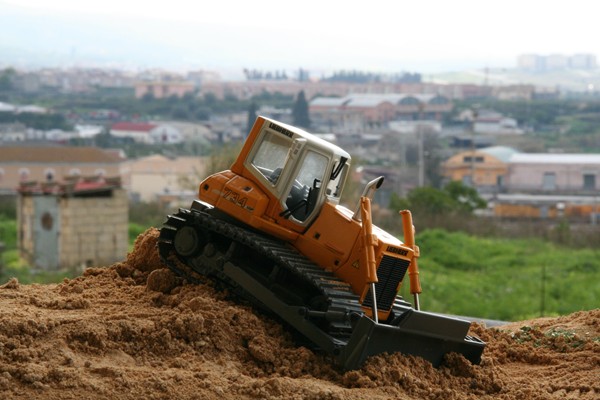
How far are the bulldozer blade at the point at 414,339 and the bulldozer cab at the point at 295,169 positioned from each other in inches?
52.4

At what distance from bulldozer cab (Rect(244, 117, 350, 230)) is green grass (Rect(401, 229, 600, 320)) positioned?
422 inches

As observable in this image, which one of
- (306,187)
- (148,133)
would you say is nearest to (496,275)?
(306,187)

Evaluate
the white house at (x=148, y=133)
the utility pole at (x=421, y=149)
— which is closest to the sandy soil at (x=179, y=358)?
the utility pole at (x=421, y=149)

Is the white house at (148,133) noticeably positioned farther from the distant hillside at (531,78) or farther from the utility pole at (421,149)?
the distant hillside at (531,78)

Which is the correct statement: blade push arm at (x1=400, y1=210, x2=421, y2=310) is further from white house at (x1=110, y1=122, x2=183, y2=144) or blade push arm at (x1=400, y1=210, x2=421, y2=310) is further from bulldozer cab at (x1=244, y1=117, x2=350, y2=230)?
white house at (x1=110, y1=122, x2=183, y2=144)

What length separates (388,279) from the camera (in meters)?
10.5

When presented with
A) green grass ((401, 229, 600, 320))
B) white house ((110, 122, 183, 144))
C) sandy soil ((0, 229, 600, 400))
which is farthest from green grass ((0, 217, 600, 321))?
white house ((110, 122, 183, 144))

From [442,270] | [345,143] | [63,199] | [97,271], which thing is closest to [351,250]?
[97,271]

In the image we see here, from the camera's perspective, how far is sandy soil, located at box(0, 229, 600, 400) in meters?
8.32

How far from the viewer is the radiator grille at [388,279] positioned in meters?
10.4

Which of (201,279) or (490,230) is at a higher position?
(201,279)

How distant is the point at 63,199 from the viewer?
31875 mm

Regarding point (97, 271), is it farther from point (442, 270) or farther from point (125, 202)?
point (125, 202)

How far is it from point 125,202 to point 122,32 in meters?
77.1
